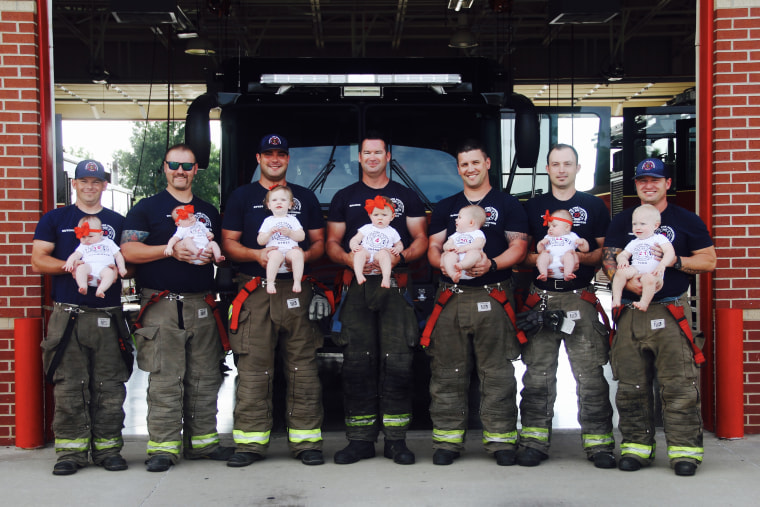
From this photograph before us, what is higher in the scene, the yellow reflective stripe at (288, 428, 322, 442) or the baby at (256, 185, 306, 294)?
the baby at (256, 185, 306, 294)

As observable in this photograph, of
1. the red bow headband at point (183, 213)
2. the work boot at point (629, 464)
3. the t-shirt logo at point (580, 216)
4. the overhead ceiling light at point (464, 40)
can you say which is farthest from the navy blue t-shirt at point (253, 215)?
the overhead ceiling light at point (464, 40)

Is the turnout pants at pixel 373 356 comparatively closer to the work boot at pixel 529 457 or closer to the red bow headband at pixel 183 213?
the work boot at pixel 529 457

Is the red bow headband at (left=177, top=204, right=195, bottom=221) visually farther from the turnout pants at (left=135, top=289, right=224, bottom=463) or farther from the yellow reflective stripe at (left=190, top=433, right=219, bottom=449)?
the yellow reflective stripe at (left=190, top=433, right=219, bottom=449)

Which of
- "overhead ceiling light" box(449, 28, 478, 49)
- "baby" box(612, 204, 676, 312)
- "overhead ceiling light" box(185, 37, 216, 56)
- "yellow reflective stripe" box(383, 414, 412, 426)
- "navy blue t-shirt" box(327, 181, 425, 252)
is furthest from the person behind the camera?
"overhead ceiling light" box(449, 28, 478, 49)

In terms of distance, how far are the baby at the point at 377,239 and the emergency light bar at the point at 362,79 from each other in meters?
1.55

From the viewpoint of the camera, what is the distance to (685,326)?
16.4 feet

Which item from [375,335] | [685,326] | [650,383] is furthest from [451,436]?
[685,326]

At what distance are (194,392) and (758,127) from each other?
4.45 meters

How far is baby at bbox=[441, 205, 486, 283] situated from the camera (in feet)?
16.5

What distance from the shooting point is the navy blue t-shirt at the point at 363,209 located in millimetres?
5426

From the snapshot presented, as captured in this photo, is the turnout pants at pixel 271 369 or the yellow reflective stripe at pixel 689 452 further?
the turnout pants at pixel 271 369

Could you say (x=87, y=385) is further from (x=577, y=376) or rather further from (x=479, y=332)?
(x=577, y=376)

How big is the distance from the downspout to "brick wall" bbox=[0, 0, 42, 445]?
4.90m

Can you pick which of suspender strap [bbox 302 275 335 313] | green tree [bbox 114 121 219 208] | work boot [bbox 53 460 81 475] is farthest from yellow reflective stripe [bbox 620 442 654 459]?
green tree [bbox 114 121 219 208]
